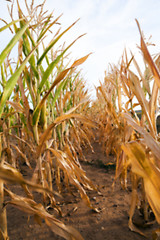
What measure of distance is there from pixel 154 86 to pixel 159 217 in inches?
14.4

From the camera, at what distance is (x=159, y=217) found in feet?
1.18

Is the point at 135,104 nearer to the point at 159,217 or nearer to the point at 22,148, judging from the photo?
the point at 159,217

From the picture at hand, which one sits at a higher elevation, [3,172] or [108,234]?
[3,172]

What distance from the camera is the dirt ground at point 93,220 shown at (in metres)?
0.78

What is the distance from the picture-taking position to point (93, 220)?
893mm

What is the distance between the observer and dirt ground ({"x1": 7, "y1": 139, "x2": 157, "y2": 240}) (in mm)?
779

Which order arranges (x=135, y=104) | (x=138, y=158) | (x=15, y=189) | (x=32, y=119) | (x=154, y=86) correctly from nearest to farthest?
(x=138, y=158), (x=154, y=86), (x=32, y=119), (x=135, y=104), (x=15, y=189)

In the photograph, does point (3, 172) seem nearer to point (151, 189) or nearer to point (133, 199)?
point (151, 189)

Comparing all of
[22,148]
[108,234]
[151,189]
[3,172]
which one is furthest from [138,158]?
[22,148]

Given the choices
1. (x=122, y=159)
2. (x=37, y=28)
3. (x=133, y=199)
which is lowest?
(x=133, y=199)

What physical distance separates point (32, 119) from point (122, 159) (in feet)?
1.52

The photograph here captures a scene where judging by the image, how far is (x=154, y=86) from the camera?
1.72ft

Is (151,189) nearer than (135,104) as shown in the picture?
Yes

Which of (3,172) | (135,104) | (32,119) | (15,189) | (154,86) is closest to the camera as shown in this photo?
(3,172)
